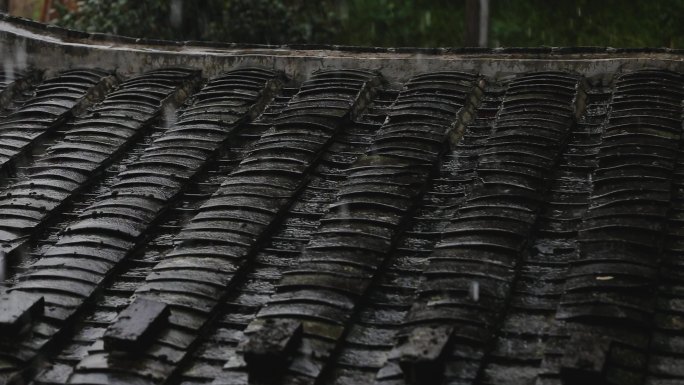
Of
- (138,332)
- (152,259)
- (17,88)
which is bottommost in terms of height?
(138,332)

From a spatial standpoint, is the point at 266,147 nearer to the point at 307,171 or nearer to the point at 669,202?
the point at 307,171

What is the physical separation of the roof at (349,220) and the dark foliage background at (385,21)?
35.7ft

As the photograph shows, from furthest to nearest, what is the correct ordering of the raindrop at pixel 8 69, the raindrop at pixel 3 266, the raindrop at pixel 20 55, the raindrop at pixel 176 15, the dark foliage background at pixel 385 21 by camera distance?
the dark foliage background at pixel 385 21 → the raindrop at pixel 176 15 → the raindrop at pixel 20 55 → the raindrop at pixel 8 69 → the raindrop at pixel 3 266

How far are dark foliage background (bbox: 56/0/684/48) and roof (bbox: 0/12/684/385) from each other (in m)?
10.9

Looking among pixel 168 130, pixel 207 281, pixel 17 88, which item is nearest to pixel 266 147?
pixel 168 130

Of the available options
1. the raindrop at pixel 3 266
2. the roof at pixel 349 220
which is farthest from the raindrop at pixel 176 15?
the raindrop at pixel 3 266

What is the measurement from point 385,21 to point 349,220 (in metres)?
17.6

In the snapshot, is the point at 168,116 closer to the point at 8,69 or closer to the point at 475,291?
the point at 8,69

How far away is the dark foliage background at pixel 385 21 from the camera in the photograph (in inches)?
780

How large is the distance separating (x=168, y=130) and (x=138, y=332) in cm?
323

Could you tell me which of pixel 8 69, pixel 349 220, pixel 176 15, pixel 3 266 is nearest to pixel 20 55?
pixel 8 69

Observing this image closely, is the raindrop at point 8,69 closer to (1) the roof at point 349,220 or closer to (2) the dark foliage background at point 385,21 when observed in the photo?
(1) the roof at point 349,220

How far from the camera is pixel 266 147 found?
725cm

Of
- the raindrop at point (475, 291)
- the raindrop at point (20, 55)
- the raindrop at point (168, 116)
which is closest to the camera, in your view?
the raindrop at point (475, 291)
